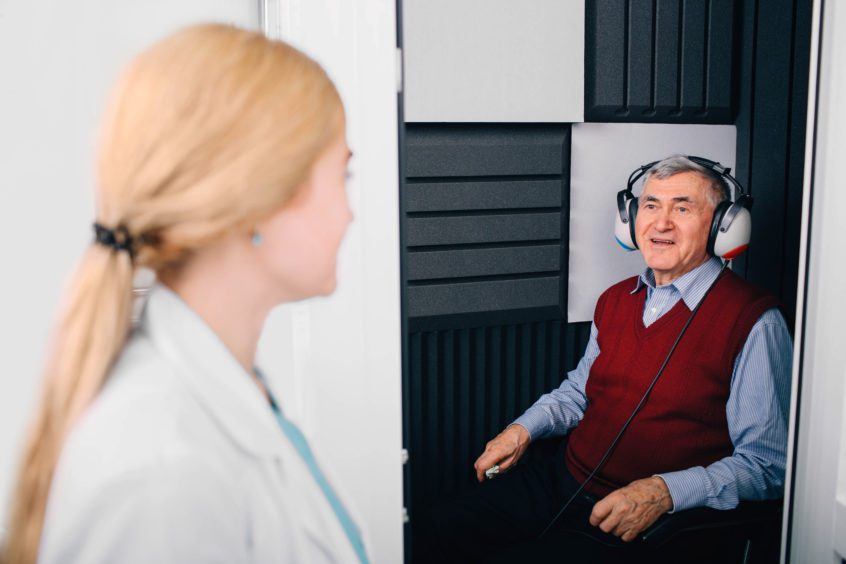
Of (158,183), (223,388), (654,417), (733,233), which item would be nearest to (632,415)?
(654,417)

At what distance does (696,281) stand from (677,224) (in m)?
0.16

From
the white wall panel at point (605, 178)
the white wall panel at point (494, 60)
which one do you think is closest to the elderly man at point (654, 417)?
the white wall panel at point (605, 178)

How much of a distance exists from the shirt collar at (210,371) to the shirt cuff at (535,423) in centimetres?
117

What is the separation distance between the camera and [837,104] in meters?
1.01

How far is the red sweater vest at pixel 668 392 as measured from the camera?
4.86 feet

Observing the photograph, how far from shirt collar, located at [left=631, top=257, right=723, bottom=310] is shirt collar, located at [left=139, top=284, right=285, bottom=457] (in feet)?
4.27

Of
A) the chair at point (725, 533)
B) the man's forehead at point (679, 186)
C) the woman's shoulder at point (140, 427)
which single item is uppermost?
the man's forehead at point (679, 186)

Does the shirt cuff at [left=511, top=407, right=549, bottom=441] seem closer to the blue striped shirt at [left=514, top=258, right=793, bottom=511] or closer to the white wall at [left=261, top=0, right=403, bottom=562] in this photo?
the blue striped shirt at [left=514, top=258, right=793, bottom=511]

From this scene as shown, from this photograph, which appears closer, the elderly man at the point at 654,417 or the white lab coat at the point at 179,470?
the white lab coat at the point at 179,470

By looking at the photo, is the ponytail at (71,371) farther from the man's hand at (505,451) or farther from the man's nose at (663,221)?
the man's nose at (663,221)

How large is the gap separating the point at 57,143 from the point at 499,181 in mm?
1206

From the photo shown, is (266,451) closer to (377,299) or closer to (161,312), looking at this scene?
(161,312)

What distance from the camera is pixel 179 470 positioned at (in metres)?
0.46

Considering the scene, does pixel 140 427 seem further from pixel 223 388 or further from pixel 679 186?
pixel 679 186
